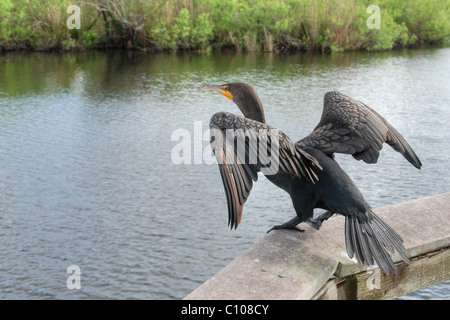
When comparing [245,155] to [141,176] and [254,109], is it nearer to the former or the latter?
[254,109]

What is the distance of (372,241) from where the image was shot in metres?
2.47

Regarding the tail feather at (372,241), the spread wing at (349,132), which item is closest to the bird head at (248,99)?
the spread wing at (349,132)

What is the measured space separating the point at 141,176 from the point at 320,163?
3.92m

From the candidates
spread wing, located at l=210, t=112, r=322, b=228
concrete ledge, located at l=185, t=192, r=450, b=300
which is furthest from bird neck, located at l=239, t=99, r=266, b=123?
concrete ledge, located at l=185, t=192, r=450, b=300

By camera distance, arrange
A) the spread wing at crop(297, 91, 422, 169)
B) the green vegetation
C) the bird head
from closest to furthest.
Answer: the spread wing at crop(297, 91, 422, 169), the bird head, the green vegetation

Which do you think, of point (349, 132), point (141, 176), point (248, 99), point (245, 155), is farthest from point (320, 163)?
point (141, 176)

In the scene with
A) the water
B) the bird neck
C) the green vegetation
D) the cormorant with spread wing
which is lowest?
the water

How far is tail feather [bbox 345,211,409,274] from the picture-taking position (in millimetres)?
2381

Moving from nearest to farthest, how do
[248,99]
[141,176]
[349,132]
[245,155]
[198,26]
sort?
[245,155] < [349,132] < [248,99] < [141,176] < [198,26]

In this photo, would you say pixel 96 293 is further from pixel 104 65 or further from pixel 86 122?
pixel 104 65

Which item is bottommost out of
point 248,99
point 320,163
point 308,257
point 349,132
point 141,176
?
point 141,176

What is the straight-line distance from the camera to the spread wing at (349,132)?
2811 mm

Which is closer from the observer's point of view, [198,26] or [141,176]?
[141,176]

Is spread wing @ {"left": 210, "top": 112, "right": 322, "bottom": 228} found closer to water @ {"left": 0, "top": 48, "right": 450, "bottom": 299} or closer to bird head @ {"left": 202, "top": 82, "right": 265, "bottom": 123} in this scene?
bird head @ {"left": 202, "top": 82, "right": 265, "bottom": 123}
